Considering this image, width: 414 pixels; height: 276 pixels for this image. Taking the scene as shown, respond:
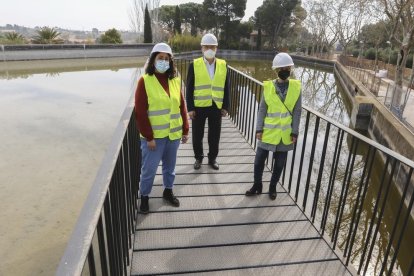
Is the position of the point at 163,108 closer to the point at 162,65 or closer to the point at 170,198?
the point at 162,65

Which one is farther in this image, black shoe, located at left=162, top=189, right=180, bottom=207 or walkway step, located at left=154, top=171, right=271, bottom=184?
walkway step, located at left=154, top=171, right=271, bottom=184

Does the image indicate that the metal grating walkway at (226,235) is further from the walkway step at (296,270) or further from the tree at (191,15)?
the tree at (191,15)

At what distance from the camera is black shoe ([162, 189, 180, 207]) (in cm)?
309

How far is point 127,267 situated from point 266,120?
68.4 inches

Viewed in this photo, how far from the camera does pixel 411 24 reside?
1170 centimetres

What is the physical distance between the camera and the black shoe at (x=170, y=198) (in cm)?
309

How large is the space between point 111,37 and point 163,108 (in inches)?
1151

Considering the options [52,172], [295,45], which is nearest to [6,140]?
[52,172]

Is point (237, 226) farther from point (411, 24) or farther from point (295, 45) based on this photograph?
point (295, 45)

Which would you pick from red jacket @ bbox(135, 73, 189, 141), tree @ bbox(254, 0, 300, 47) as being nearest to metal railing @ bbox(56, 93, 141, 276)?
red jacket @ bbox(135, 73, 189, 141)

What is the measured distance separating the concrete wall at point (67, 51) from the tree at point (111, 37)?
9.02ft

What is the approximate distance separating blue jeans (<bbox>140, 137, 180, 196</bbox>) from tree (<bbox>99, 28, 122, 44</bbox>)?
2867 centimetres

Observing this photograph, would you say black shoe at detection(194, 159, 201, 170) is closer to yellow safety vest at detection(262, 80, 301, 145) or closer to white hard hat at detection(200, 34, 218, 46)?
yellow safety vest at detection(262, 80, 301, 145)

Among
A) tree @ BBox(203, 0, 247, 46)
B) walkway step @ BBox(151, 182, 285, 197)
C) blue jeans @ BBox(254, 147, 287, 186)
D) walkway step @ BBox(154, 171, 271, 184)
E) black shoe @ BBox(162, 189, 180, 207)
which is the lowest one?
walkway step @ BBox(151, 182, 285, 197)
